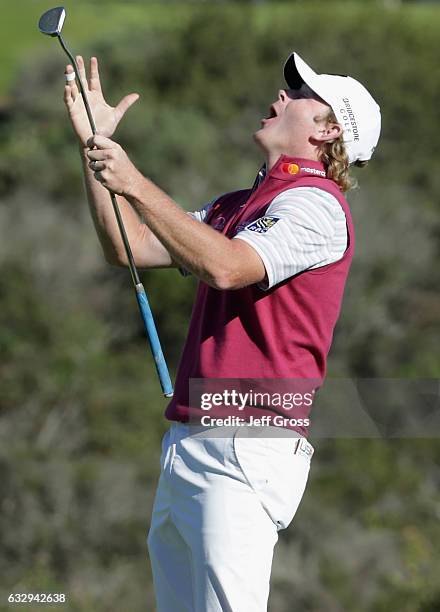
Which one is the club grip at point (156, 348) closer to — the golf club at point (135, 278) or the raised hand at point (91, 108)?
the golf club at point (135, 278)

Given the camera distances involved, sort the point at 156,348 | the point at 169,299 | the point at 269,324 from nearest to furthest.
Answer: the point at 269,324 < the point at 156,348 < the point at 169,299

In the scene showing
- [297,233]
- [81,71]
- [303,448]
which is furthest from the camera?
[81,71]

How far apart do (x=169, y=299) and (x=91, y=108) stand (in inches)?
660

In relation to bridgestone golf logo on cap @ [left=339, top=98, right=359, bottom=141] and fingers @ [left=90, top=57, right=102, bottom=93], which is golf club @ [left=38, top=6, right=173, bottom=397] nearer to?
fingers @ [left=90, top=57, right=102, bottom=93]

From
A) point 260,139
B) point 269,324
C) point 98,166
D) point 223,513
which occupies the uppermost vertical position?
point 260,139

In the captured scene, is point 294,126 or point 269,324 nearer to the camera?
point 269,324

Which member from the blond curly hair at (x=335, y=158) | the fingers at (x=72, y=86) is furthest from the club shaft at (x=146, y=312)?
the blond curly hair at (x=335, y=158)

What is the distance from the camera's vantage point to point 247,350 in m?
3.86

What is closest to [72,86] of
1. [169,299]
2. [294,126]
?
[294,126]

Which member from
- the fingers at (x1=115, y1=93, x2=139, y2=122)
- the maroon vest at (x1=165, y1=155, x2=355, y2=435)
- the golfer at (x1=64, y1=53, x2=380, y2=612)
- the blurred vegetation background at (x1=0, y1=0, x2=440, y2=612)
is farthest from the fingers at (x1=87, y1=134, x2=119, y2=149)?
the blurred vegetation background at (x1=0, y1=0, x2=440, y2=612)

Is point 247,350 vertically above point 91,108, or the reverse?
point 91,108

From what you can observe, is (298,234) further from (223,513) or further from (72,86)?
(72,86)

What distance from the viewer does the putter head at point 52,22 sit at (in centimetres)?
415

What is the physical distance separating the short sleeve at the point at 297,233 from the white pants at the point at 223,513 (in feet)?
1.79
